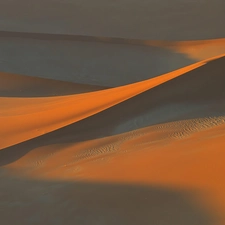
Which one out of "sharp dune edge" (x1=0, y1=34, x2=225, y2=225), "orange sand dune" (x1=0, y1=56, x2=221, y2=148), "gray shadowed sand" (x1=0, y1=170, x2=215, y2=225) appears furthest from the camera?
"orange sand dune" (x1=0, y1=56, x2=221, y2=148)

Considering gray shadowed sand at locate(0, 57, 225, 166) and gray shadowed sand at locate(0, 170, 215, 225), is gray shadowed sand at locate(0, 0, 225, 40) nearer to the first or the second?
gray shadowed sand at locate(0, 57, 225, 166)

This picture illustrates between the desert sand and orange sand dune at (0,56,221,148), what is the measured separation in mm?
11

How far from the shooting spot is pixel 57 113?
362cm

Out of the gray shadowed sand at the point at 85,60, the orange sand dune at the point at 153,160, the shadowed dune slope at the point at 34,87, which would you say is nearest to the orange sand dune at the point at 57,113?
the orange sand dune at the point at 153,160

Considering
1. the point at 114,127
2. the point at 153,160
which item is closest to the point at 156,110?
the point at 114,127

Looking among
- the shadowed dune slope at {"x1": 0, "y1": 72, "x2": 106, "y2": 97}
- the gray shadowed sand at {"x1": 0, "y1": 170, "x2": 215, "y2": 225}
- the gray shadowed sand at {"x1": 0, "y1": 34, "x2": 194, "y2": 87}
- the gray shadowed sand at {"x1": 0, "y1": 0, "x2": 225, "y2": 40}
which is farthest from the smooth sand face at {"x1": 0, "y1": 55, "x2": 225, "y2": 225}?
the gray shadowed sand at {"x1": 0, "y1": 0, "x2": 225, "y2": 40}

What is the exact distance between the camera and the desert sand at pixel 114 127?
7.27 feet

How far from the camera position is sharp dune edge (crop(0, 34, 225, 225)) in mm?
2166

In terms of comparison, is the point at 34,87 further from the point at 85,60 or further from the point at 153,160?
the point at 153,160

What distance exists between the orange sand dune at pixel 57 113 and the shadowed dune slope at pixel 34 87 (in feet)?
4.98

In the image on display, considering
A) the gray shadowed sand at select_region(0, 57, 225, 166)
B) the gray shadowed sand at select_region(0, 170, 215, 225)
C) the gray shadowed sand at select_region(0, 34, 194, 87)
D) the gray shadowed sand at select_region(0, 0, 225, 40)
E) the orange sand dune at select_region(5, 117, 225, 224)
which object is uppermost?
the gray shadowed sand at select_region(0, 0, 225, 40)

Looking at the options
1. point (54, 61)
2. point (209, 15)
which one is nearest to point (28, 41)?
point (54, 61)

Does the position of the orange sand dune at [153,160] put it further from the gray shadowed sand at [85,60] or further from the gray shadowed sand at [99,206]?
the gray shadowed sand at [85,60]

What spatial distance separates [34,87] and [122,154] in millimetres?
3098
